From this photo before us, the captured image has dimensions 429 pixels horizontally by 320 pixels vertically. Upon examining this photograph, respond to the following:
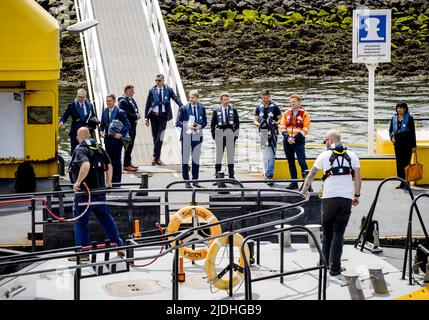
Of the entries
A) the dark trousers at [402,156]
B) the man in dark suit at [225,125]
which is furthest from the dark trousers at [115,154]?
the dark trousers at [402,156]

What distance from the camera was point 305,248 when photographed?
42.3ft

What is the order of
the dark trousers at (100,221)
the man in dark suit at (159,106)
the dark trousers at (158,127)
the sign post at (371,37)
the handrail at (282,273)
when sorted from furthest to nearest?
1. the sign post at (371,37)
2. the dark trousers at (158,127)
3. the man in dark suit at (159,106)
4. the dark trousers at (100,221)
5. the handrail at (282,273)

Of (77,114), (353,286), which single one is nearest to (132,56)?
(77,114)

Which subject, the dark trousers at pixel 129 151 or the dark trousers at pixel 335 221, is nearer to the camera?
the dark trousers at pixel 335 221

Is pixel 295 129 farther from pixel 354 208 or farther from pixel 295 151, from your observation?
pixel 354 208

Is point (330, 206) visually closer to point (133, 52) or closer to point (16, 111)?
point (16, 111)

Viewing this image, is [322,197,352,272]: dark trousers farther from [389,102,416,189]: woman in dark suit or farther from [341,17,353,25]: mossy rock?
[341,17,353,25]: mossy rock

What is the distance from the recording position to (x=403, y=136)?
1758 centimetres

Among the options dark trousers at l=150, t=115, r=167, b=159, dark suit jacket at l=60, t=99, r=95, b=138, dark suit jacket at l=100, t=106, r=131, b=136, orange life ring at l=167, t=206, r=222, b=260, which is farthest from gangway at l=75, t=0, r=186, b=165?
orange life ring at l=167, t=206, r=222, b=260

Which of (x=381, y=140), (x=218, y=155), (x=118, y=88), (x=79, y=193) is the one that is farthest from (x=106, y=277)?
(x=118, y=88)

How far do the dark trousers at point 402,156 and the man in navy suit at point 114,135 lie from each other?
479cm

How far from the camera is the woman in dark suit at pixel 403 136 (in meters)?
17.5

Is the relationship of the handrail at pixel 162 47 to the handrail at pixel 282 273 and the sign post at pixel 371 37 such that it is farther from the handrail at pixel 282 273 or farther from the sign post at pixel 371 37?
the handrail at pixel 282 273

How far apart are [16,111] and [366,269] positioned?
9179mm
